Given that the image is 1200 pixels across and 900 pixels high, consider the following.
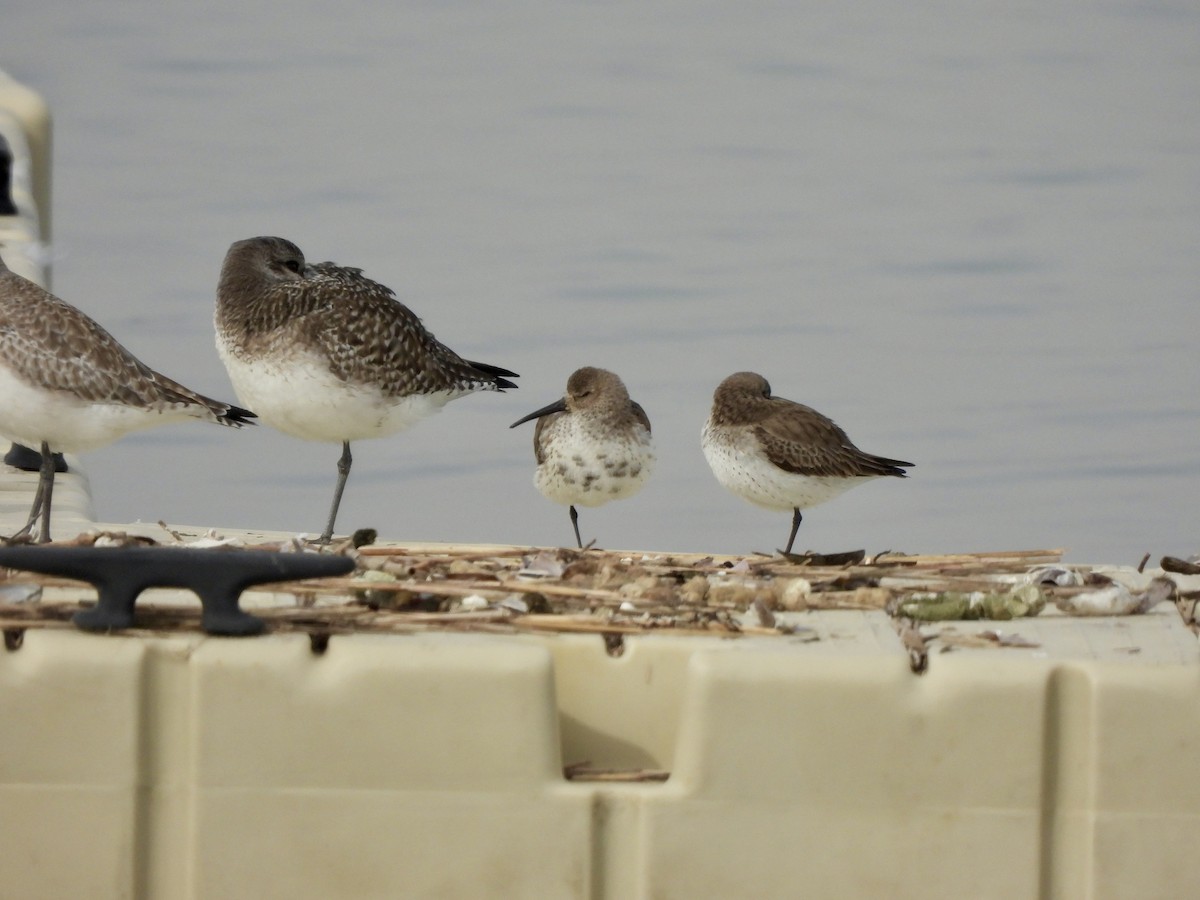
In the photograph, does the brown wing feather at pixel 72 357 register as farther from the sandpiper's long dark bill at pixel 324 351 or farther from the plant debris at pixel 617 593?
the plant debris at pixel 617 593

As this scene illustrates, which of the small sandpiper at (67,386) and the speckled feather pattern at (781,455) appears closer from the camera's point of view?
the small sandpiper at (67,386)

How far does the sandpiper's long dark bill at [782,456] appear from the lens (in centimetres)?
823

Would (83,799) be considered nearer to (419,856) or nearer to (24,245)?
(419,856)

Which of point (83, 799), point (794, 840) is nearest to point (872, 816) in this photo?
point (794, 840)

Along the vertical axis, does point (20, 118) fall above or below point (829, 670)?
above

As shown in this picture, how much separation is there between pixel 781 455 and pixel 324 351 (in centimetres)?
214

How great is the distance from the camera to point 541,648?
367cm

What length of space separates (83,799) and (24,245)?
718cm

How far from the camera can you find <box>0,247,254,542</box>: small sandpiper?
6.88 metres

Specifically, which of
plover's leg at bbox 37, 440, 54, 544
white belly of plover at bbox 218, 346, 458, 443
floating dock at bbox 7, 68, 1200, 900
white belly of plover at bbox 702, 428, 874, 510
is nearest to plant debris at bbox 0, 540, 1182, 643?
floating dock at bbox 7, 68, 1200, 900

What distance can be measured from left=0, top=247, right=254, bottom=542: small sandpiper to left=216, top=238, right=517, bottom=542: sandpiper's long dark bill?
0.57m

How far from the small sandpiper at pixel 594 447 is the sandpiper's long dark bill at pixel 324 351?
23.4 inches

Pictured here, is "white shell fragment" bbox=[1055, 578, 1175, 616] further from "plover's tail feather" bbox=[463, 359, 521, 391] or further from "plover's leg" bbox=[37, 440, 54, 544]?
"plover's tail feather" bbox=[463, 359, 521, 391]

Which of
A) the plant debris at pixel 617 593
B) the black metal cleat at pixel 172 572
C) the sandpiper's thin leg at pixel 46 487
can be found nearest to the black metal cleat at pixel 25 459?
the sandpiper's thin leg at pixel 46 487
